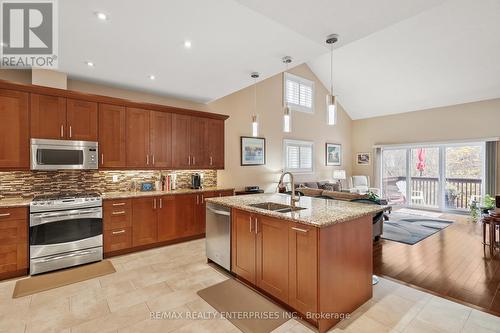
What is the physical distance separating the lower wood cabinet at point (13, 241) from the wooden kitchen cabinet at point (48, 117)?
104cm

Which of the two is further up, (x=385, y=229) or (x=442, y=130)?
(x=442, y=130)

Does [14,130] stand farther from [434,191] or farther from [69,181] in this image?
[434,191]

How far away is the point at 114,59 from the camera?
3238mm

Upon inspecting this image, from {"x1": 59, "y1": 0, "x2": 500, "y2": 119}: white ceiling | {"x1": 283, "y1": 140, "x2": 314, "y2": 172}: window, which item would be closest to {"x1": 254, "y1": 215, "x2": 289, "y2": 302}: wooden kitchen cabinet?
{"x1": 59, "y1": 0, "x2": 500, "y2": 119}: white ceiling

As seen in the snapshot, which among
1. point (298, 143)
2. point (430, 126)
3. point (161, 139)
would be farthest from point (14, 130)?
point (430, 126)

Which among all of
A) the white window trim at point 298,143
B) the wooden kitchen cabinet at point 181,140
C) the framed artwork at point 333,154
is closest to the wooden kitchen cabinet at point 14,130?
the wooden kitchen cabinet at point 181,140

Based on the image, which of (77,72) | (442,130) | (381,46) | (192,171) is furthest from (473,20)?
(77,72)

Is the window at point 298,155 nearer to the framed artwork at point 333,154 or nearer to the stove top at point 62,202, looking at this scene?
the framed artwork at point 333,154

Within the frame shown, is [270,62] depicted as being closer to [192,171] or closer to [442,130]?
[192,171]

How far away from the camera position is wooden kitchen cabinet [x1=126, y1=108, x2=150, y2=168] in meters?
4.07

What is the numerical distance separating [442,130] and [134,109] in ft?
27.1

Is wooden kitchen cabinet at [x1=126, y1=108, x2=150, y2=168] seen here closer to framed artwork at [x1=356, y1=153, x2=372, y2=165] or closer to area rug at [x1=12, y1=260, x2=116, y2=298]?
area rug at [x1=12, y1=260, x2=116, y2=298]

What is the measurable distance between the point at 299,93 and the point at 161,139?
4.94 metres

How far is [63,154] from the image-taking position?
137 inches
